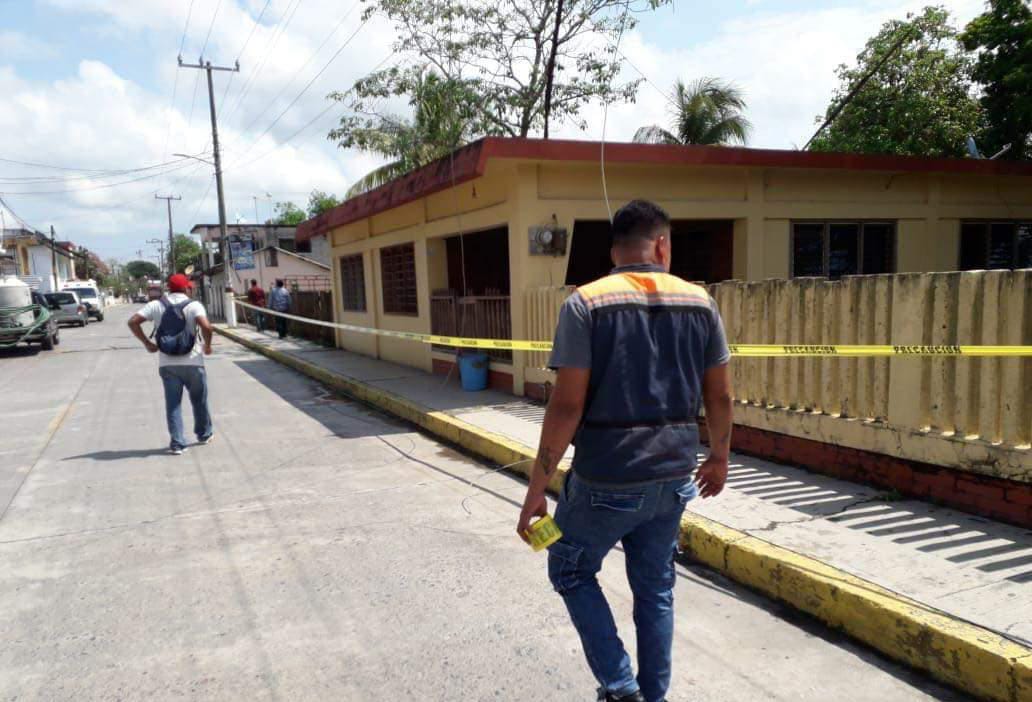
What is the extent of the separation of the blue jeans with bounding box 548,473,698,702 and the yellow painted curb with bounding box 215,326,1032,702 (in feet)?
4.19

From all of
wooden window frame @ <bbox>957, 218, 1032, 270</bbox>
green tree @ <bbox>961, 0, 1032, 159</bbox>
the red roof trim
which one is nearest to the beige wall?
wooden window frame @ <bbox>957, 218, 1032, 270</bbox>

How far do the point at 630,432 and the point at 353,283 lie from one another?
49.9 feet

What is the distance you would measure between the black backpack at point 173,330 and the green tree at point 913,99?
60.3ft

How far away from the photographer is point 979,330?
4164 mm

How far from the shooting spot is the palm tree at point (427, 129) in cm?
1515

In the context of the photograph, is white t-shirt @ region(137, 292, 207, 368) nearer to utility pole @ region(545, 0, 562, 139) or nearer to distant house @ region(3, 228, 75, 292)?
utility pole @ region(545, 0, 562, 139)

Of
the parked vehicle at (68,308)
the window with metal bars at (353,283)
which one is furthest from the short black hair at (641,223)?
the parked vehicle at (68,308)

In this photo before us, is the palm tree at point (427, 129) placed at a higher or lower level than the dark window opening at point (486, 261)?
higher

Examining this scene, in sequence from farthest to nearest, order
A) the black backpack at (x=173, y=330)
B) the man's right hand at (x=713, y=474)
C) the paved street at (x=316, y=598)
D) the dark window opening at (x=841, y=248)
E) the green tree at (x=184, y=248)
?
the green tree at (x=184, y=248) < the dark window opening at (x=841, y=248) < the black backpack at (x=173, y=330) < the paved street at (x=316, y=598) < the man's right hand at (x=713, y=474)

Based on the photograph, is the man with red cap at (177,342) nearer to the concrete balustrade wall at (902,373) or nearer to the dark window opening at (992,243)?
the concrete balustrade wall at (902,373)

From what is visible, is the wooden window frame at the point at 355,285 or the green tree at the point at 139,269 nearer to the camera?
the wooden window frame at the point at 355,285

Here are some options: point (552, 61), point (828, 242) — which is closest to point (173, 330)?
point (828, 242)

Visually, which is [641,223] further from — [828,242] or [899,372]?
[828,242]

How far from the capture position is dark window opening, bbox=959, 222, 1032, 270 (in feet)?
39.1
